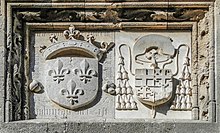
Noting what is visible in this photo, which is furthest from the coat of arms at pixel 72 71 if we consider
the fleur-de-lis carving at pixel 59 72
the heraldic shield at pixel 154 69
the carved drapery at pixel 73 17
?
the heraldic shield at pixel 154 69

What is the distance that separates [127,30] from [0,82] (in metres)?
1.06

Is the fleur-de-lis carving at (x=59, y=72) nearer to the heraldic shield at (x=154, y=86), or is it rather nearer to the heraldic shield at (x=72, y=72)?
the heraldic shield at (x=72, y=72)

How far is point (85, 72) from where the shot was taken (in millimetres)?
8188

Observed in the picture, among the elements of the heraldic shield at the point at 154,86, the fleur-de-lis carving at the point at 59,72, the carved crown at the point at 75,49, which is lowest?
the heraldic shield at the point at 154,86

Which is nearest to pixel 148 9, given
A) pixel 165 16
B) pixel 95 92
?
pixel 165 16

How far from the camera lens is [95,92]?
820 cm

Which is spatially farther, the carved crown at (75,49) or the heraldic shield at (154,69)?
the carved crown at (75,49)

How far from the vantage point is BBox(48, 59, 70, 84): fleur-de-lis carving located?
818 cm

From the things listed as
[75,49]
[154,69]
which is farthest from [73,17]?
[154,69]

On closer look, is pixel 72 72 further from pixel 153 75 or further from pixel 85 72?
pixel 153 75

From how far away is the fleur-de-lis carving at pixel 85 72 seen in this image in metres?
8.18

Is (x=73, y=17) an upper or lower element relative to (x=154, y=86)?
upper

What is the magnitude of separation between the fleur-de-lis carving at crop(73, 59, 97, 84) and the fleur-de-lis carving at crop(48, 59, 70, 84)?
8 centimetres

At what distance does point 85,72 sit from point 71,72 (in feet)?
0.35
